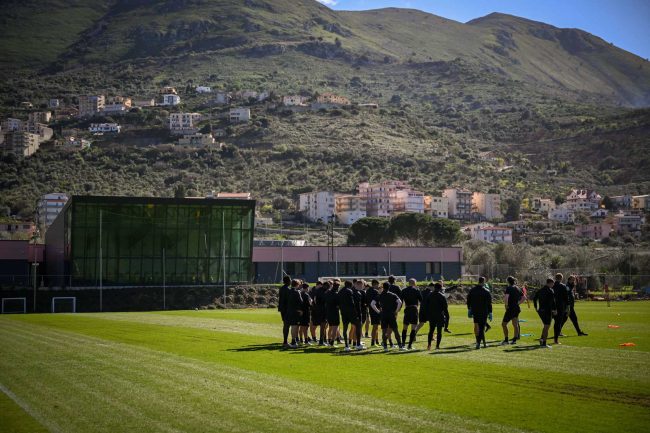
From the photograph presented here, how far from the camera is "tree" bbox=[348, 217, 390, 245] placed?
133250 mm

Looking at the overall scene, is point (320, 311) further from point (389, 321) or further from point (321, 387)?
point (321, 387)

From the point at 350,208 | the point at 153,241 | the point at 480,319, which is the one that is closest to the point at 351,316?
the point at 480,319

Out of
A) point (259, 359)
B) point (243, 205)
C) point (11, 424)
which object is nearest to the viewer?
point (11, 424)

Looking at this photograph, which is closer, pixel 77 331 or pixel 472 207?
pixel 77 331

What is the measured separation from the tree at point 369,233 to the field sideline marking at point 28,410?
11672 centimetres

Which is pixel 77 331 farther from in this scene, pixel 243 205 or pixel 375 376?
pixel 243 205

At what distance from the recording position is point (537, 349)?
22.7 meters

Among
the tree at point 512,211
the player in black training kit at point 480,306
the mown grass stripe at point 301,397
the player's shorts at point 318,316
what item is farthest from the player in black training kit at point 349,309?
the tree at point 512,211

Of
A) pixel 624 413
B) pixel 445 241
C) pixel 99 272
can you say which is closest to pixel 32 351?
pixel 624 413

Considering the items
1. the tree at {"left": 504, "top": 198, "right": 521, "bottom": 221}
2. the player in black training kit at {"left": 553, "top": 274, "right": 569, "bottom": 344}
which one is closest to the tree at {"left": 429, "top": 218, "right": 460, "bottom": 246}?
the tree at {"left": 504, "top": 198, "right": 521, "bottom": 221}

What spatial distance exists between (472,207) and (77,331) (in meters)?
173

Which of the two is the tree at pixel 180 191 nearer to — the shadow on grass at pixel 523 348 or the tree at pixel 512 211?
the tree at pixel 512 211

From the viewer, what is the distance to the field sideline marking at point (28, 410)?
12.8m

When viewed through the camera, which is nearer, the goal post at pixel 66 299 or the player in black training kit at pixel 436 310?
the player in black training kit at pixel 436 310
